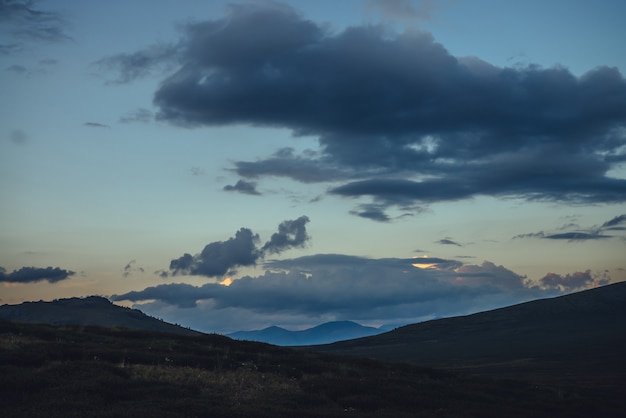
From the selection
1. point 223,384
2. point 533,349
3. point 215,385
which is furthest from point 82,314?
point 215,385

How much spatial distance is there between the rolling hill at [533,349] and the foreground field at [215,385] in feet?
72.3

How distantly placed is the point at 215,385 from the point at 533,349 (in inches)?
4485

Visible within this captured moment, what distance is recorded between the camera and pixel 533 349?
130 metres

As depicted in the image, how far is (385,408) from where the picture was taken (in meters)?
30.8

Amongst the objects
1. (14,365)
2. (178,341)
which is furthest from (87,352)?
(178,341)

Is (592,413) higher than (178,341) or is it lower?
lower

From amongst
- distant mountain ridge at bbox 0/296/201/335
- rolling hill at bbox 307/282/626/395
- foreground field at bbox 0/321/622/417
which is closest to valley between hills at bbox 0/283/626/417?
foreground field at bbox 0/321/622/417

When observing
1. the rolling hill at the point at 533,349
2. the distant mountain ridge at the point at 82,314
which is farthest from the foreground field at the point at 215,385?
the distant mountain ridge at the point at 82,314

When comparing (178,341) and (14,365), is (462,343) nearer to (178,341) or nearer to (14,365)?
(178,341)

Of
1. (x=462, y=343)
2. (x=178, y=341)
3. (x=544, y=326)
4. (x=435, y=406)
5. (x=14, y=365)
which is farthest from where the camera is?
(x=544, y=326)

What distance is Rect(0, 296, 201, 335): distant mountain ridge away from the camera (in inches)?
5384

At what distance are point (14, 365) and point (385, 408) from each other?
18626mm

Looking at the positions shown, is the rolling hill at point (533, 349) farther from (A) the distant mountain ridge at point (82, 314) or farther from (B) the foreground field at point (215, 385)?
(A) the distant mountain ridge at point (82, 314)

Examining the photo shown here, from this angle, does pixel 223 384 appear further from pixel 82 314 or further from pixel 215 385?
pixel 82 314
